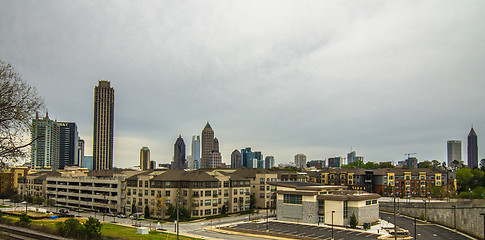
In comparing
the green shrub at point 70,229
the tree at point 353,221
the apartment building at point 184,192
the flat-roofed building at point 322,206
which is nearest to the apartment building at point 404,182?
the flat-roofed building at point 322,206

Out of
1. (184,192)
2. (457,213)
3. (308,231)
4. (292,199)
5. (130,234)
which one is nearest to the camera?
(130,234)

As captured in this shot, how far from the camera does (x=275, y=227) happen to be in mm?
79312

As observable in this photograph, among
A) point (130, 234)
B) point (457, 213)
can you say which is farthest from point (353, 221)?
point (130, 234)

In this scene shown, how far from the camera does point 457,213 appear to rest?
78.6 meters

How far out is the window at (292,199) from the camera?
87.9 m

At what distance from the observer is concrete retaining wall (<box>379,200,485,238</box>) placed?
70.2m

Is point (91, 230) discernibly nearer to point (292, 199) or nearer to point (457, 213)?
point (292, 199)

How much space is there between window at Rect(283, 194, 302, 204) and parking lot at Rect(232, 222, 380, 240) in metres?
6.23

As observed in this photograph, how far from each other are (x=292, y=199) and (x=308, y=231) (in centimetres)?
1561

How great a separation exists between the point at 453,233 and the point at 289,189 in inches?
1409

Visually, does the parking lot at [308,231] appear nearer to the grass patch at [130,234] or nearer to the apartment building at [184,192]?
the grass patch at [130,234]

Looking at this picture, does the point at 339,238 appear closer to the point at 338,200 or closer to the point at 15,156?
the point at 338,200

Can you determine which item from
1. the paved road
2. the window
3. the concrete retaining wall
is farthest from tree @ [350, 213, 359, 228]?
the concrete retaining wall

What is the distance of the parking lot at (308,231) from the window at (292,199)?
6230 mm
